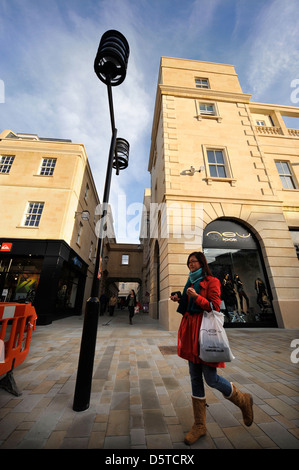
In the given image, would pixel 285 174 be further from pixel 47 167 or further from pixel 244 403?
pixel 47 167

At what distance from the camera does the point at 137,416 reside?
6.87 ft

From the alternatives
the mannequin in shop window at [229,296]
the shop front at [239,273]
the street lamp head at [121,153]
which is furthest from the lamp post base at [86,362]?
the mannequin in shop window at [229,296]

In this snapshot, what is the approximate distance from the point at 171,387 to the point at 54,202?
462 inches

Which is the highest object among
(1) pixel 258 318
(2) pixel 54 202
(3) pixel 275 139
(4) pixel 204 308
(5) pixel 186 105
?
(5) pixel 186 105

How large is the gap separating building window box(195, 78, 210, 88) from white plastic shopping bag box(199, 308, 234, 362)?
16.0 meters

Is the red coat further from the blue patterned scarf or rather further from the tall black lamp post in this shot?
the tall black lamp post

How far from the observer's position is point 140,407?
228 centimetres

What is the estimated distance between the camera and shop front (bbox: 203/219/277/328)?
7961 millimetres

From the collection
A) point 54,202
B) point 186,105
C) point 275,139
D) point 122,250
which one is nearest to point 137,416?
point 54,202

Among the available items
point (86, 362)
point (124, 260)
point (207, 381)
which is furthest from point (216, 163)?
point (124, 260)

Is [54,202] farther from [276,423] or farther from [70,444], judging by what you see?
[276,423]

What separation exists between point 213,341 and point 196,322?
27cm

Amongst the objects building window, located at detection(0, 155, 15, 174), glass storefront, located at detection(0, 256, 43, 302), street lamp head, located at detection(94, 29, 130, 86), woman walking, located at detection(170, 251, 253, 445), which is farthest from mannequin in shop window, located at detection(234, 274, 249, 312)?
building window, located at detection(0, 155, 15, 174)

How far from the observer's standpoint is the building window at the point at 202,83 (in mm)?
12680
